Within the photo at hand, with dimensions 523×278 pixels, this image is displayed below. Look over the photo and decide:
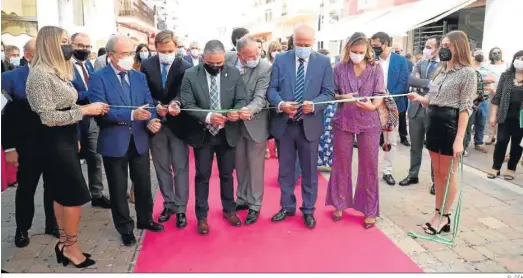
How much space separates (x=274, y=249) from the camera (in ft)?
11.7

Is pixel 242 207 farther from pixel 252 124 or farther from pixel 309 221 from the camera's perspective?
pixel 252 124

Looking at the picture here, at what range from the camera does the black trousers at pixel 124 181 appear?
12.0 ft

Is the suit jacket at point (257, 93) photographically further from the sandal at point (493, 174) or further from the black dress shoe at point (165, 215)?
the sandal at point (493, 174)

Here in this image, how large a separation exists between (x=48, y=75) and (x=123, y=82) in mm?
708

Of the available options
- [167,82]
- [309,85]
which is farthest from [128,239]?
[309,85]

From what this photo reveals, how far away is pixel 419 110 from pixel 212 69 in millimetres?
2774

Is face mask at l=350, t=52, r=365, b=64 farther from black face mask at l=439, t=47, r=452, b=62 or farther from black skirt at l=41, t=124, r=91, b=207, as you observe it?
black skirt at l=41, t=124, r=91, b=207

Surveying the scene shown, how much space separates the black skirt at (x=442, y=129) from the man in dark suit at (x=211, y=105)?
1.68m

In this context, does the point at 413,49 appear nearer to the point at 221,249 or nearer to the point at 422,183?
the point at 422,183

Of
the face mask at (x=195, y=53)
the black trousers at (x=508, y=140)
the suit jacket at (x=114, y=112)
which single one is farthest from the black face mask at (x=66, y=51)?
the face mask at (x=195, y=53)

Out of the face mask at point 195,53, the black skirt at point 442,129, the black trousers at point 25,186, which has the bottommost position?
the black trousers at point 25,186

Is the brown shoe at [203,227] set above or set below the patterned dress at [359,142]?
below

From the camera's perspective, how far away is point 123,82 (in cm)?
358

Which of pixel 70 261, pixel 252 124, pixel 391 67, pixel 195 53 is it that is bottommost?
pixel 70 261
